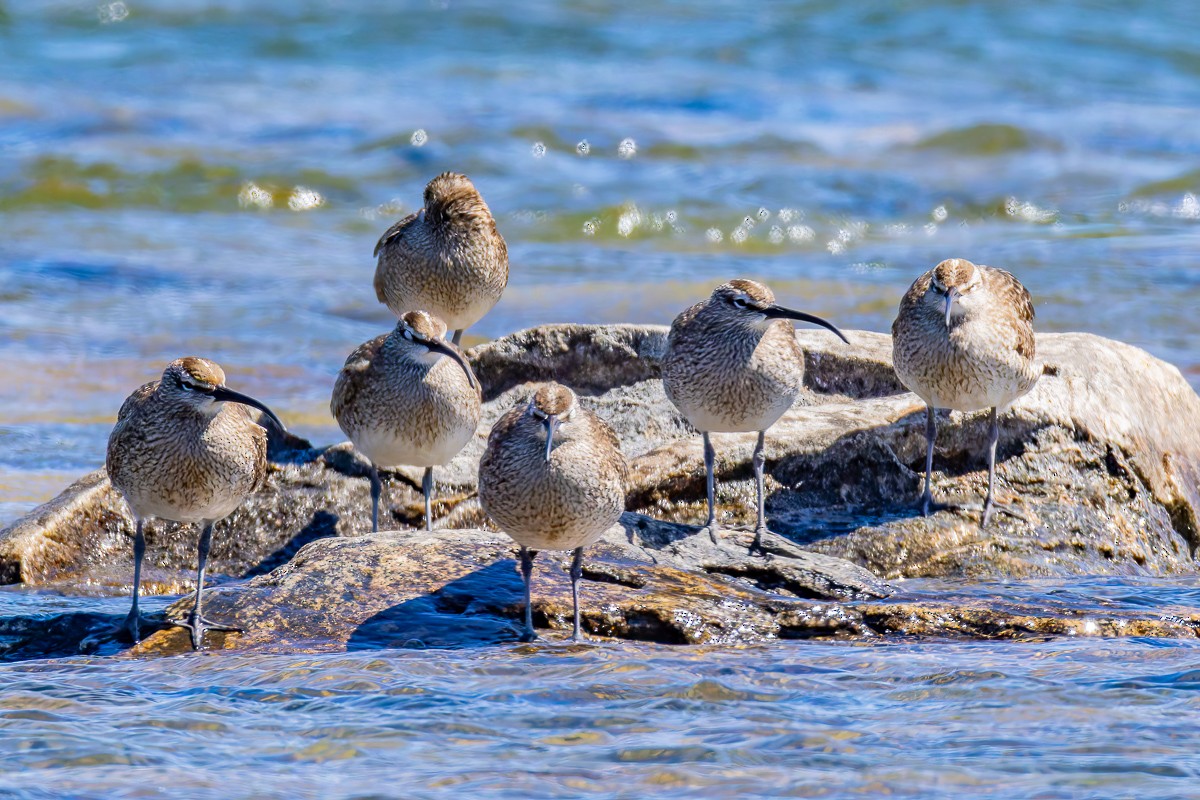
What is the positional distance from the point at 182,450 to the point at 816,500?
12.6 ft

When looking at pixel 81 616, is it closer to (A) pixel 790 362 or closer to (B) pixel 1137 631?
(A) pixel 790 362

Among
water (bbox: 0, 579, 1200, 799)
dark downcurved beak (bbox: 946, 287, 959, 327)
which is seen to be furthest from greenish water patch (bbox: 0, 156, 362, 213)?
water (bbox: 0, 579, 1200, 799)

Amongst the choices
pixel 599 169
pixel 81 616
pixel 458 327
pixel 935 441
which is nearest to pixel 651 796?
pixel 81 616

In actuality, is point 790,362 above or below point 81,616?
above

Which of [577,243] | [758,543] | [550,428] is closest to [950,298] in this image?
[758,543]

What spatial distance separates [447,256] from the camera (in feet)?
38.7

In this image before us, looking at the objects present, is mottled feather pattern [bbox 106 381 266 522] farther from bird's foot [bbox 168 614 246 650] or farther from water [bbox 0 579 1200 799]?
water [bbox 0 579 1200 799]

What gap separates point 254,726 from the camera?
677cm

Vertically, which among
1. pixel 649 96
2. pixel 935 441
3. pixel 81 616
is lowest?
pixel 81 616

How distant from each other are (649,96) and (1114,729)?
24608 millimetres

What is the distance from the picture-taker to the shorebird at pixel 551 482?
780 cm

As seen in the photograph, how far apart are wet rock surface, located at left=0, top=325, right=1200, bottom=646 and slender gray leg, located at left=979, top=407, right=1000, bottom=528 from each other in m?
0.07

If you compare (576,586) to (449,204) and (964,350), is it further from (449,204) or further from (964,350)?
(449,204)

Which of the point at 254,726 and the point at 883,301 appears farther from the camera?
the point at 883,301
